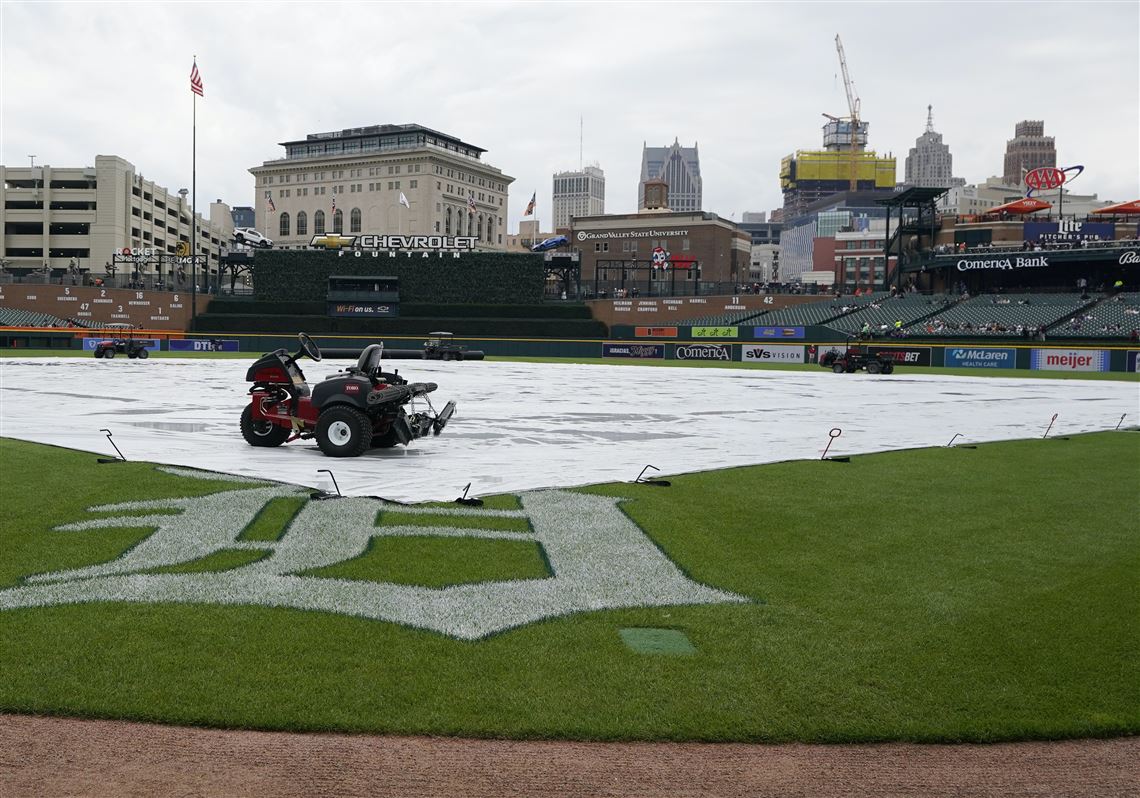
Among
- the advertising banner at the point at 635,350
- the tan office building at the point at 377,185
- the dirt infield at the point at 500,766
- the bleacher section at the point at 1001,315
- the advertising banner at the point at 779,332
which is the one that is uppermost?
the tan office building at the point at 377,185

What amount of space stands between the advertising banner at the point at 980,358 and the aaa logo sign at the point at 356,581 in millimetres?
50532

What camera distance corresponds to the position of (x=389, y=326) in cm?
7212

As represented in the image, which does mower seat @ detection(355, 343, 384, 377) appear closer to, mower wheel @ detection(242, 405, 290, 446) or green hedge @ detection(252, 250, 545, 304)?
mower wheel @ detection(242, 405, 290, 446)

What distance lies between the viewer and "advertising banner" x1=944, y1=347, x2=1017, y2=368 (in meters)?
53.4

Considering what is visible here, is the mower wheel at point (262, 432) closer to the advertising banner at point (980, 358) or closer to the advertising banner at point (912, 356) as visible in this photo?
the advertising banner at point (912, 356)

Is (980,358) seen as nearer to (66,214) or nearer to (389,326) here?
(389,326)

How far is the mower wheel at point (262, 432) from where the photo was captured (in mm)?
14234

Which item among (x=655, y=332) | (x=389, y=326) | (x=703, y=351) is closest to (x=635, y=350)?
(x=703, y=351)

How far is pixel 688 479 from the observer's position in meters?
11.9

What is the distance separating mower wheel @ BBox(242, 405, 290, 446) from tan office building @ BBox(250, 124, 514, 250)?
476ft

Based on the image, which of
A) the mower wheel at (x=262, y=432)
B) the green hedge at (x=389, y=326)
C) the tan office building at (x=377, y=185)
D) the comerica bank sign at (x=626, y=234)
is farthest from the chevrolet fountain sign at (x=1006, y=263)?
the tan office building at (x=377, y=185)

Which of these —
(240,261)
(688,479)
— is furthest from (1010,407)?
(240,261)

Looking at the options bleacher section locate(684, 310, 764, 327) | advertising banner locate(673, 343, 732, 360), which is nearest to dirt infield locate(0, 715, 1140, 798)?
advertising banner locate(673, 343, 732, 360)

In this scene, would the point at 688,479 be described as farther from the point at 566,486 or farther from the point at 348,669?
the point at 348,669
